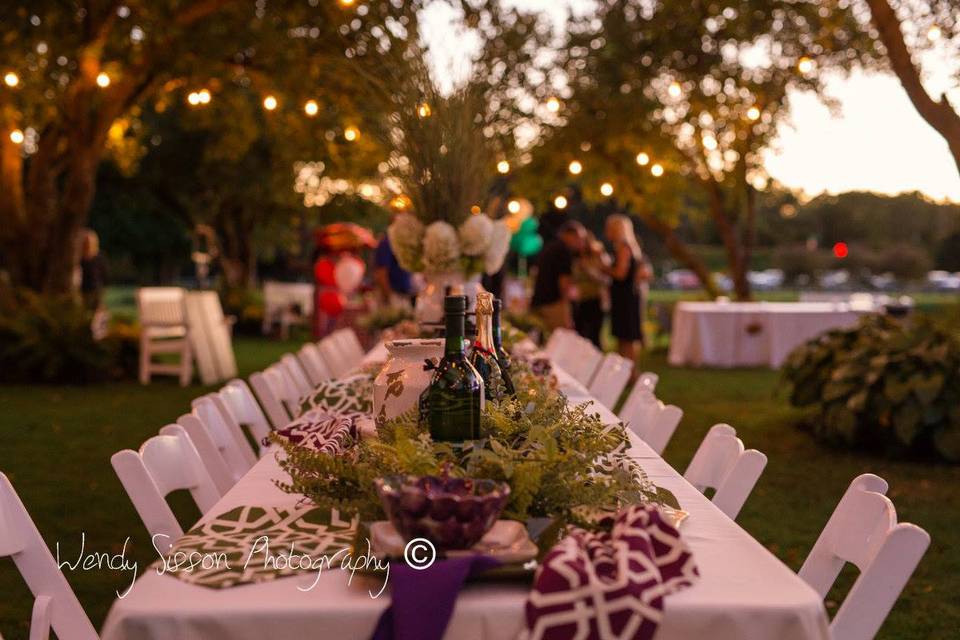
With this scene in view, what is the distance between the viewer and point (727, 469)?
2.59 m

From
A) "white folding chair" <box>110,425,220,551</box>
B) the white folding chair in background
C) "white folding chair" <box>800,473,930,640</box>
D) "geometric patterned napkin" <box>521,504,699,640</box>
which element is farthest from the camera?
the white folding chair in background

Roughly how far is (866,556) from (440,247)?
3.14 metres

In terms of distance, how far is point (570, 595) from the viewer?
57.0 inches

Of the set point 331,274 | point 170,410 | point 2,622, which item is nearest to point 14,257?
point 170,410

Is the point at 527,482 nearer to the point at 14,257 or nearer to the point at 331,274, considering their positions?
the point at 14,257

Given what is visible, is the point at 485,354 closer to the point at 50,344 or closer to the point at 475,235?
the point at 475,235

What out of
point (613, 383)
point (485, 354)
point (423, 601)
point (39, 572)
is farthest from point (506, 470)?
point (613, 383)

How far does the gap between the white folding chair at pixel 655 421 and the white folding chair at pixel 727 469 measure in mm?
370

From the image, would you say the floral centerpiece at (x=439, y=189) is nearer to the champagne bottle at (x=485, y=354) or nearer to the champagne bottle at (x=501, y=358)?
the champagne bottle at (x=501, y=358)

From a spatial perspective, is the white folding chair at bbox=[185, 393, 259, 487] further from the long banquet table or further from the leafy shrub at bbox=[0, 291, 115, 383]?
the leafy shrub at bbox=[0, 291, 115, 383]

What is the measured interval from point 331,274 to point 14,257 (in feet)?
18.2

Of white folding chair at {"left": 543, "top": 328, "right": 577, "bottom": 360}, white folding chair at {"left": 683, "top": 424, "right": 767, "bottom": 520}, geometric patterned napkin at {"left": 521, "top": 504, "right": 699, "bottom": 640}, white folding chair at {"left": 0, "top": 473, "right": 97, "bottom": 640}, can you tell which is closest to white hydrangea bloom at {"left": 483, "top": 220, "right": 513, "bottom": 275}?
white folding chair at {"left": 543, "top": 328, "right": 577, "bottom": 360}

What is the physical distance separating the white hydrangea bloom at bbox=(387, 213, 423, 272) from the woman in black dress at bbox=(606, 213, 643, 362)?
4.68 m

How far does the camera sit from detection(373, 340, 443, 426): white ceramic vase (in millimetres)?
2312
